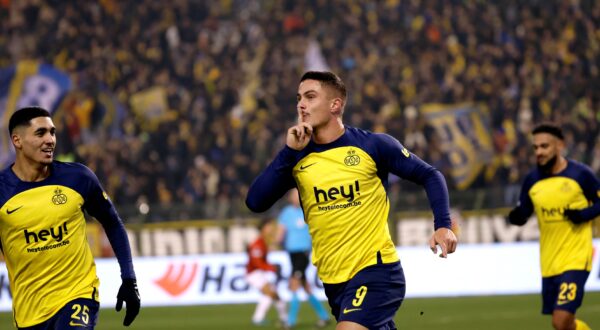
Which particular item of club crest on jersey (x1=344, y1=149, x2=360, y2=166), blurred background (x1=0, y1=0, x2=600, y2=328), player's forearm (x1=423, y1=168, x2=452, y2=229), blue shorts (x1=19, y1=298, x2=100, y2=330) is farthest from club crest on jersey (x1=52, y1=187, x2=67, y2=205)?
blurred background (x1=0, y1=0, x2=600, y2=328)

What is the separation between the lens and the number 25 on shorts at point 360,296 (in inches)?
265

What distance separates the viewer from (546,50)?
86.6 feet

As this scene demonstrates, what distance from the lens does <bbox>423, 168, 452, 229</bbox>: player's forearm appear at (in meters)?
6.63

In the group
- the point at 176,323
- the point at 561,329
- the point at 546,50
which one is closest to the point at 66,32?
the point at 546,50

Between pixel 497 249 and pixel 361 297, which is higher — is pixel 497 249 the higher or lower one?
the lower one

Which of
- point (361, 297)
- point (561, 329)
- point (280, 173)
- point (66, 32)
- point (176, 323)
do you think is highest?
point (66, 32)

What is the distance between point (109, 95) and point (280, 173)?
70.4 ft

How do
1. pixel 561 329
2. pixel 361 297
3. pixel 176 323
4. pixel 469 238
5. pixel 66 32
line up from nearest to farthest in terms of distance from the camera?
pixel 361 297 < pixel 561 329 < pixel 176 323 < pixel 469 238 < pixel 66 32

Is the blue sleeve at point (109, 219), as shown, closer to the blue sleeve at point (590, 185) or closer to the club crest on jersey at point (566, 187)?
the club crest on jersey at point (566, 187)

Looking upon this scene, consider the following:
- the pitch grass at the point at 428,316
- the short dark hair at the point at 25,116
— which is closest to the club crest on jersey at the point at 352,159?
the short dark hair at the point at 25,116

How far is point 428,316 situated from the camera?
16.2 m

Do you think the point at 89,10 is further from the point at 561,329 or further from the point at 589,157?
the point at 561,329

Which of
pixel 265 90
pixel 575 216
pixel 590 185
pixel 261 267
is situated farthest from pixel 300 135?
pixel 265 90

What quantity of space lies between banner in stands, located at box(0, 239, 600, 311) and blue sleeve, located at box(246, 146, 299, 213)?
12112mm
